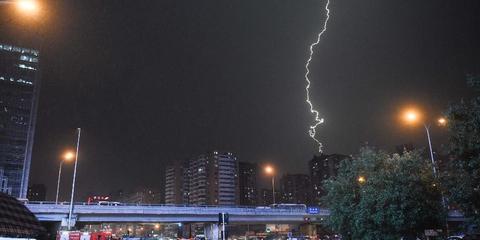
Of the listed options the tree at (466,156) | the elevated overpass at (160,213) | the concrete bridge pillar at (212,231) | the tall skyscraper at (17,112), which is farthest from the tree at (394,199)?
the tall skyscraper at (17,112)

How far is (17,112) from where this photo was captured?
462 ft

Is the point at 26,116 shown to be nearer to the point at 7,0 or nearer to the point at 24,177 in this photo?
the point at 24,177

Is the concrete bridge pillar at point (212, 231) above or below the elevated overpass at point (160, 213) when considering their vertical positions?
below

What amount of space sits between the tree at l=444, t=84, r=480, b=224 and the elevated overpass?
39043mm

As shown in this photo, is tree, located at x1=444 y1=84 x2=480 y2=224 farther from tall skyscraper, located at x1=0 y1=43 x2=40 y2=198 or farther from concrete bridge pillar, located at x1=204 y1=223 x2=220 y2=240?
tall skyscraper, located at x1=0 y1=43 x2=40 y2=198

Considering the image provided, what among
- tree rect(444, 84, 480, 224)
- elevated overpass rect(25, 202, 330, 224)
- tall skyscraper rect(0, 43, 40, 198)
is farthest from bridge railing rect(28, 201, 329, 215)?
tall skyscraper rect(0, 43, 40, 198)

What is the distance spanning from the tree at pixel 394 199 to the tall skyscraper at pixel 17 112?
12058 cm

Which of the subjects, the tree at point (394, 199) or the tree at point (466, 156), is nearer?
the tree at point (466, 156)

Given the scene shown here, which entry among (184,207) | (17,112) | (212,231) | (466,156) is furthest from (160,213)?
(17,112)

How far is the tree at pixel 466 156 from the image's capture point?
65.3 ft

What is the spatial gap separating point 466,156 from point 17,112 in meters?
146

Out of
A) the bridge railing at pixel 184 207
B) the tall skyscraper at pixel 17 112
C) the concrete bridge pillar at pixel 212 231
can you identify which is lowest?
the concrete bridge pillar at pixel 212 231

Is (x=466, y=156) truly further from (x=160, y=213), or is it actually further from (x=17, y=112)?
(x=17, y=112)

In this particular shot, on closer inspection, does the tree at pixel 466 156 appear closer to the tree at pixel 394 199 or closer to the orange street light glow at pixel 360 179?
the tree at pixel 394 199
